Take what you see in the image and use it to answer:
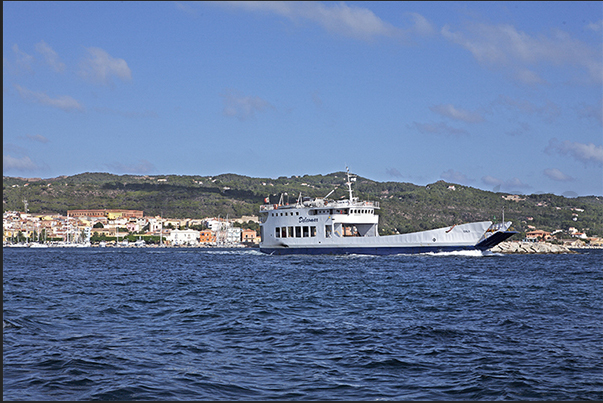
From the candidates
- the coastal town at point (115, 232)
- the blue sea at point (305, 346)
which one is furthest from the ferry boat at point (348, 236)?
the coastal town at point (115, 232)

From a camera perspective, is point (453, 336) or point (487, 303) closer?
point (453, 336)

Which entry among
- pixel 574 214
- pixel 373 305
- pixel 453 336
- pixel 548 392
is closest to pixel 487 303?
pixel 373 305

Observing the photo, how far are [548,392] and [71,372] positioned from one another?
7627 millimetres

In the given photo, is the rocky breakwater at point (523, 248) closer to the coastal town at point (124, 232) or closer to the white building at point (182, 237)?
the coastal town at point (124, 232)

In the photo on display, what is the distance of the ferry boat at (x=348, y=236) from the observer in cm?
4922

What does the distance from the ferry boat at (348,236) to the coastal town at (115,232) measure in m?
105

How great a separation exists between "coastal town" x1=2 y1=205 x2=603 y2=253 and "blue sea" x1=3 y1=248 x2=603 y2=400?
427ft

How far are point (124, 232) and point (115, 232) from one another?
2731 mm

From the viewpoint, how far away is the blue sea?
861 cm

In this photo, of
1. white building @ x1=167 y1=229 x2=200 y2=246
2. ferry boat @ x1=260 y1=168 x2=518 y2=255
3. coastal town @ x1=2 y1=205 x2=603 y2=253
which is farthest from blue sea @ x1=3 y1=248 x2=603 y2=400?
white building @ x1=167 y1=229 x2=200 y2=246

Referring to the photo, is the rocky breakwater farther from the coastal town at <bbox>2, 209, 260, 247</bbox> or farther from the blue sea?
the coastal town at <bbox>2, 209, 260, 247</bbox>

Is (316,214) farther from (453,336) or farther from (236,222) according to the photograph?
(236,222)

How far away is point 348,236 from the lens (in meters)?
54.4

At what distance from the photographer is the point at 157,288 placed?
81.0ft
